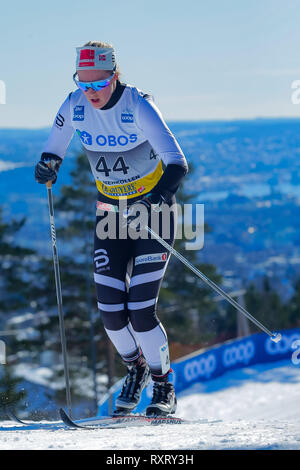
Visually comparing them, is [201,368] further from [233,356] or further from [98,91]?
[98,91]

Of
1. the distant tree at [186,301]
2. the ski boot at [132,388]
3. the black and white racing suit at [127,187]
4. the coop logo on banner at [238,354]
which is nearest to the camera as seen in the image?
the black and white racing suit at [127,187]

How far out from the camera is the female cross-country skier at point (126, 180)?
4094 millimetres

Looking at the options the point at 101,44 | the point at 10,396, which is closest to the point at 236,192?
the point at 10,396

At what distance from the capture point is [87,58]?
4086 millimetres

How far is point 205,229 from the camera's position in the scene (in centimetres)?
3247

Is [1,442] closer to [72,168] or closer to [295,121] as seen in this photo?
[72,168]

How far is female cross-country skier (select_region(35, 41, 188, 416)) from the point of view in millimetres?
4094

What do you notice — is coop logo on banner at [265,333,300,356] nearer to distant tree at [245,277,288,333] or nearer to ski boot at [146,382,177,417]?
ski boot at [146,382,177,417]

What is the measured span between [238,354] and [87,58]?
10.9 metres

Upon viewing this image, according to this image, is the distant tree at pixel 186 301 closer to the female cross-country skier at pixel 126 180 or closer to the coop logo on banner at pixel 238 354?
the coop logo on banner at pixel 238 354

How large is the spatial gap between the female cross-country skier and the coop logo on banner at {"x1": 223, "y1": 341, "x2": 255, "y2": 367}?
9.48 m

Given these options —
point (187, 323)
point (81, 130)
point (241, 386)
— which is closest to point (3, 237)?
point (187, 323)

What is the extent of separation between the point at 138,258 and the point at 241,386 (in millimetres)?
10017

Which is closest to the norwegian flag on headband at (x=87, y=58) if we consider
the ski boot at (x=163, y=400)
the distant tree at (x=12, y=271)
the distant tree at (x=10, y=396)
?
the ski boot at (x=163, y=400)
